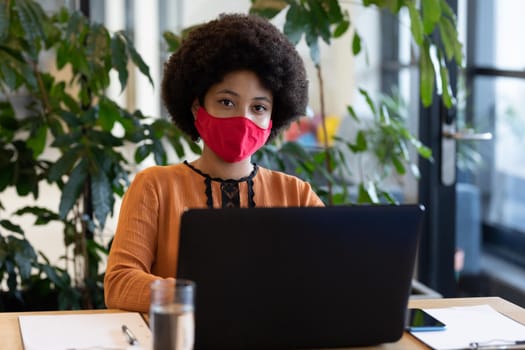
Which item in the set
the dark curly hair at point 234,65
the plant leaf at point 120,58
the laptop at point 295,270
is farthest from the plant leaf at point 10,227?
the laptop at point 295,270

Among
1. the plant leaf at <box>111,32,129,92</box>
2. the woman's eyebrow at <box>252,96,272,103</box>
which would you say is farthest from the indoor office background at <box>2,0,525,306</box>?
the woman's eyebrow at <box>252,96,272,103</box>

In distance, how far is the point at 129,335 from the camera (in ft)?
5.10

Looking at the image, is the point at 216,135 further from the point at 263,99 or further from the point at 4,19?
the point at 4,19

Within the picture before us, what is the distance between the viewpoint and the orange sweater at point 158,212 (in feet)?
6.01

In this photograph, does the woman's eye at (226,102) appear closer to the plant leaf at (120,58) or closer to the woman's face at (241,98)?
the woman's face at (241,98)

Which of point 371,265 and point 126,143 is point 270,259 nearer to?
point 371,265

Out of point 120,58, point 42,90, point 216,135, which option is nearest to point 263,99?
point 216,135

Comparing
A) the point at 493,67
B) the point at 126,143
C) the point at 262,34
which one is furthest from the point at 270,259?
the point at 493,67

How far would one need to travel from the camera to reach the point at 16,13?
2545mm

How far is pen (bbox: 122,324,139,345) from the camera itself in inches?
59.7

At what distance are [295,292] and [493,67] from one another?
140 inches

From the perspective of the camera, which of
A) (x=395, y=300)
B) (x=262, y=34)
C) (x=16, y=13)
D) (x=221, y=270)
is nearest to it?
(x=221, y=270)

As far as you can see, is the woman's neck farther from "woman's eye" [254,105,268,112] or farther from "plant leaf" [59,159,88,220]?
"plant leaf" [59,159,88,220]

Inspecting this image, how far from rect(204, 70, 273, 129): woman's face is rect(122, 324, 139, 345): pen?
1.57 ft
